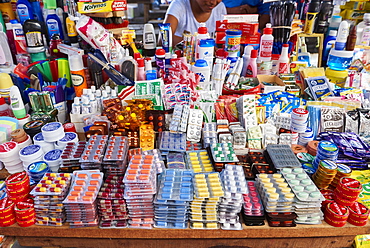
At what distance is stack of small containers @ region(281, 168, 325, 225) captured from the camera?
4.01ft

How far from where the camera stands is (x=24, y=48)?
250 cm

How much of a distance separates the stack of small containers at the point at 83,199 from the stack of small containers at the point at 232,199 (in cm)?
58

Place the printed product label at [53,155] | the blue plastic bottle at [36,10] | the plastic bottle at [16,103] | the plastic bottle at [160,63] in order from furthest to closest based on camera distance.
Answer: the blue plastic bottle at [36,10] < the plastic bottle at [160,63] < the plastic bottle at [16,103] < the printed product label at [53,155]

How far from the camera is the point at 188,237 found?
1295 mm

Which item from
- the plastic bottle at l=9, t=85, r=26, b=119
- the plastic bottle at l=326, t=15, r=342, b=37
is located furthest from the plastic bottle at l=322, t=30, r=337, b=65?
the plastic bottle at l=9, t=85, r=26, b=119

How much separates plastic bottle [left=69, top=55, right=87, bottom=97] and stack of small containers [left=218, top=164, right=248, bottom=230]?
4.20 feet

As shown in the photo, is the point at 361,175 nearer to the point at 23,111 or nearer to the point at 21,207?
the point at 21,207

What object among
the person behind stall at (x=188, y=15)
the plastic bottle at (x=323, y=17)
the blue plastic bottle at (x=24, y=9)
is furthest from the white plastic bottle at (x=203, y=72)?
the blue plastic bottle at (x=24, y=9)

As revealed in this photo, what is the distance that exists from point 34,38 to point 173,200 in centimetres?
205

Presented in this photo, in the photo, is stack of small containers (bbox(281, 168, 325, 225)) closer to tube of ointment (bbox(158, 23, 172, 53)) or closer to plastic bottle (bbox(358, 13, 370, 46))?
tube of ointment (bbox(158, 23, 172, 53))

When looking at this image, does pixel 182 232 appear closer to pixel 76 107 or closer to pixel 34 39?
pixel 76 107

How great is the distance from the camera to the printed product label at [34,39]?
2359mm

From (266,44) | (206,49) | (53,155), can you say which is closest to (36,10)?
(206,49)

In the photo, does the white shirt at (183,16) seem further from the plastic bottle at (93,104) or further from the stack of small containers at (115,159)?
the stack of small containers at (115,159)
